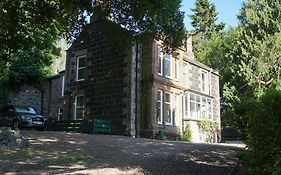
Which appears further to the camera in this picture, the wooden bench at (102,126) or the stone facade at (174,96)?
the stone facade at (174,96)

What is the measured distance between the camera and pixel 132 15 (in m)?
15.3

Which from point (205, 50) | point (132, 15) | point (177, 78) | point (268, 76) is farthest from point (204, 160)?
point (205, 50)

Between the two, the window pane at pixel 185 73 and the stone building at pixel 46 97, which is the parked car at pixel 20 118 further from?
the window pane at pixel 185 73

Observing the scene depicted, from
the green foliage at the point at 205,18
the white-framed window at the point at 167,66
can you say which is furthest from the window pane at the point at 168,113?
the green foliage at the point at 205,18

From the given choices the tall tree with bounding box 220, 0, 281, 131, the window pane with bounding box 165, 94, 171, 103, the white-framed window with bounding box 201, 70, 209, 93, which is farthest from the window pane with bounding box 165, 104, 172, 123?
the white-framed window with bounding box 201, 70, 209, 93

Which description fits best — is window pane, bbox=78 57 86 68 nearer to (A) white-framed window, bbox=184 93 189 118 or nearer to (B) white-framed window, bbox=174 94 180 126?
(B) white-framed window, bbox=174 94 180 126

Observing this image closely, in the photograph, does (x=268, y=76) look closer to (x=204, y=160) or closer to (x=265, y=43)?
(x=265, y=43)

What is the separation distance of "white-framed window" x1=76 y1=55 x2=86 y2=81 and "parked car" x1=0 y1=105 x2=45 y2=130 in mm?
5481

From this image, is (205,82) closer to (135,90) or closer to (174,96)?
(174,96)

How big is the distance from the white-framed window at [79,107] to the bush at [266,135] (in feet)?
76.2

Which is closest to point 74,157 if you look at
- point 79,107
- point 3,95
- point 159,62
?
point 159,62

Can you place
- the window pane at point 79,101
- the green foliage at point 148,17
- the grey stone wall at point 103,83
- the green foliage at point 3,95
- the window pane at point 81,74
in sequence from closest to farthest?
the green foliage at point 148,17 → the grey stone wall at point 103,83 → the window pane at point 79,101 → the window pane at point 81,74 → the green foliage at point 3,95

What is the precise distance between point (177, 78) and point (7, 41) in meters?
15.1

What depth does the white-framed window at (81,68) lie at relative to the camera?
30.4 m
